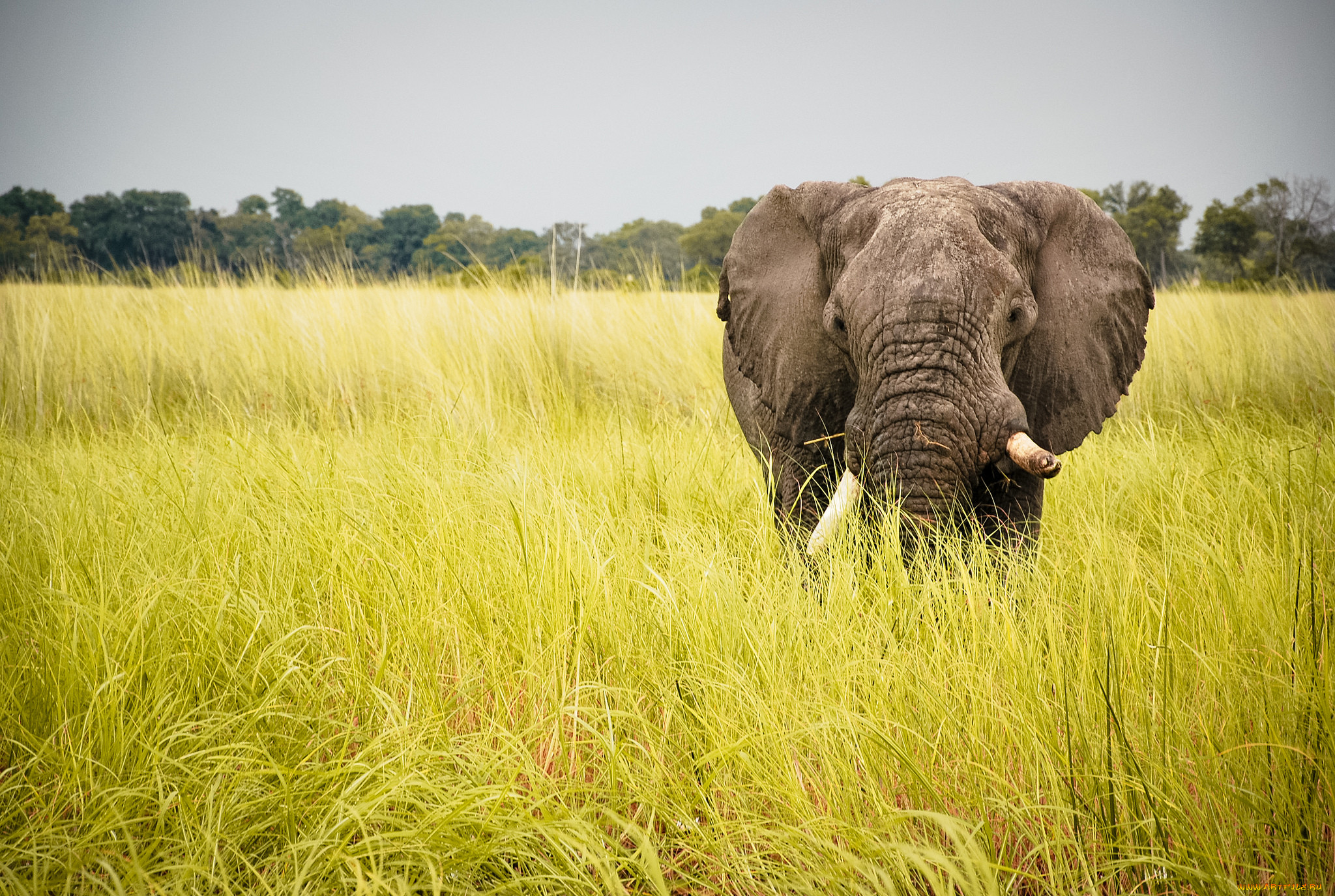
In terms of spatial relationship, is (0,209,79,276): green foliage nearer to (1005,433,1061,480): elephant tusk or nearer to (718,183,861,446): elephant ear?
(718,183,861,446): elephant ear

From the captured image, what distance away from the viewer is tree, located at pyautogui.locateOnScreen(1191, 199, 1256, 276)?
27500mm

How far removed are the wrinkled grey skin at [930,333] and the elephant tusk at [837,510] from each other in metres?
0.05

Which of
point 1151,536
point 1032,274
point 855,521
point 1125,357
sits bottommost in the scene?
point 1151,536

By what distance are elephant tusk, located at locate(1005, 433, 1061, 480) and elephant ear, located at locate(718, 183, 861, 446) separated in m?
0.64

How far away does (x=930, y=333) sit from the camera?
2.11 m

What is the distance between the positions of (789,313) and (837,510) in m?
0.70

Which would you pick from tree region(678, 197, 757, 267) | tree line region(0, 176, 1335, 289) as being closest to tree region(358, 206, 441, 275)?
tree line region(0, 176, 1335, 289)

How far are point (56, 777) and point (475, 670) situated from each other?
0.83 meters

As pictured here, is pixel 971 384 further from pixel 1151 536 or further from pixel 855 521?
pixel 1151 536

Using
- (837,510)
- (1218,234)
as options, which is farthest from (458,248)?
(1218,234)

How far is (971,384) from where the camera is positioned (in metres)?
2.12

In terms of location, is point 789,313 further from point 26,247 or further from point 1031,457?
point 26,247

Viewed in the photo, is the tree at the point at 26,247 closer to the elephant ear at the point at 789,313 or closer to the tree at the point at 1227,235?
the elephant ear at the point at 789,313

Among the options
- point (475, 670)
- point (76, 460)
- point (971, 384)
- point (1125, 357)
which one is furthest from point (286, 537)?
point (1125, 357)
